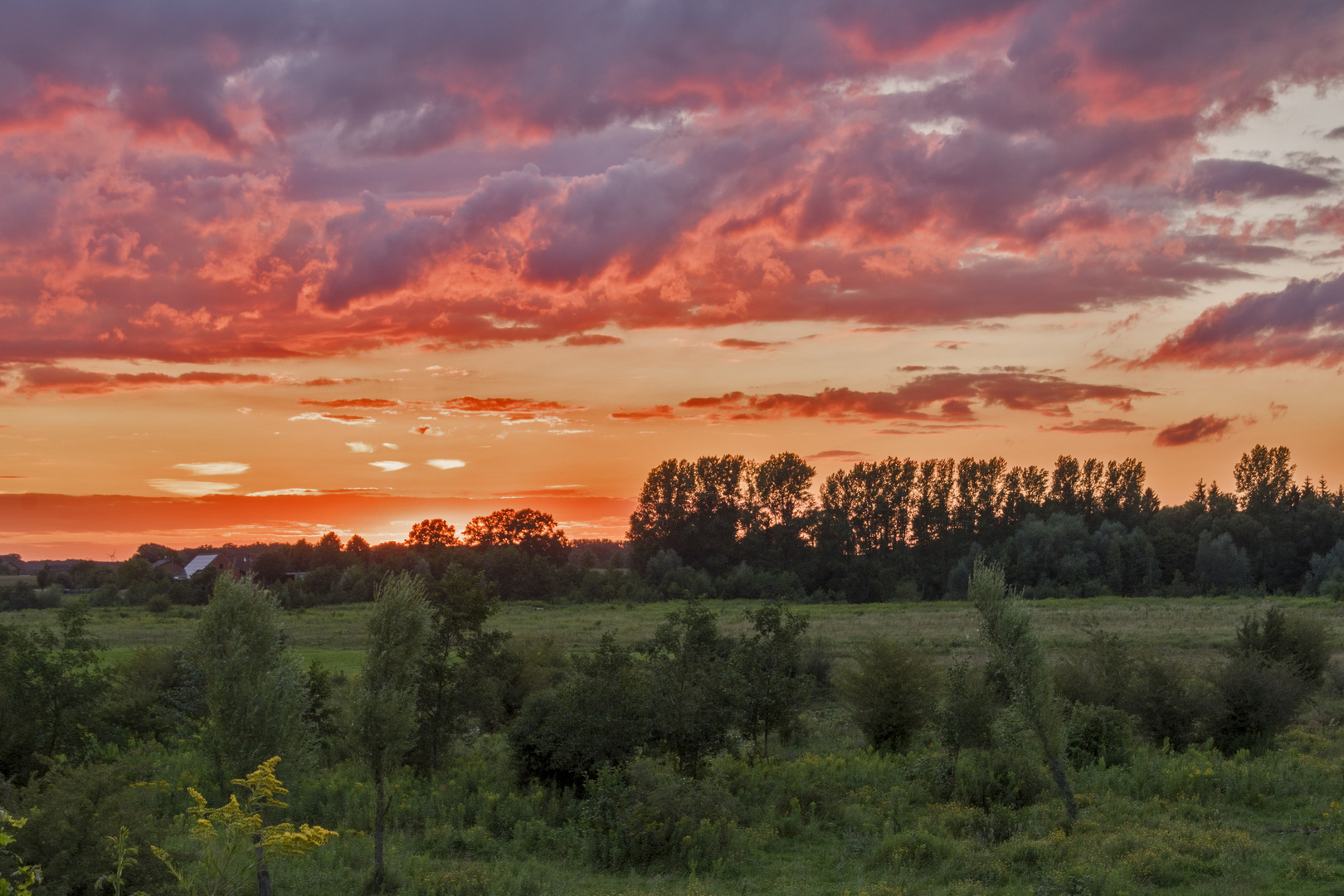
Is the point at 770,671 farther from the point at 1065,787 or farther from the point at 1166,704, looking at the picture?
the point at 1166,704

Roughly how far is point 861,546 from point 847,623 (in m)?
42.6

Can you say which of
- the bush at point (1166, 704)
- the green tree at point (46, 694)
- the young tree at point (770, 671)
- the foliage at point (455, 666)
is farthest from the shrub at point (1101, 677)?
the green tree at point (46, 694)

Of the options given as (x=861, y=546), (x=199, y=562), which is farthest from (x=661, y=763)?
(x=199, y=562)

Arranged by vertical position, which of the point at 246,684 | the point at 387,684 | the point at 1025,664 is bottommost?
the point at 246,684

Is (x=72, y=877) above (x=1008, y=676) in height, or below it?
below

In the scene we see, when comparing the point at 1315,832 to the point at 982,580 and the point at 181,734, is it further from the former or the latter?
the point at 181,734

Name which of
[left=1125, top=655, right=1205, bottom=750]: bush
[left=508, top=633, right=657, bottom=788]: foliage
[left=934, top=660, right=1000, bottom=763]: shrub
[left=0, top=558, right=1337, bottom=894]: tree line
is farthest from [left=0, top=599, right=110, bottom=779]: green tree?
[left=1125, top=655, right=1205, bottom=750]: bush

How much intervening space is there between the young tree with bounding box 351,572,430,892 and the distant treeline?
7831cm

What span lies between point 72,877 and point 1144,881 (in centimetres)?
1684

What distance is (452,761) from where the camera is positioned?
82.3 feet

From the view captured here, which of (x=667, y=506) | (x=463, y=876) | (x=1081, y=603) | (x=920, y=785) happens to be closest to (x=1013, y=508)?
(x=1081, y=603)

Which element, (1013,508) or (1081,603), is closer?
(1081,603)

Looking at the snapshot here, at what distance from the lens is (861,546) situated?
107m

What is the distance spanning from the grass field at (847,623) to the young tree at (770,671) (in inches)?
612
